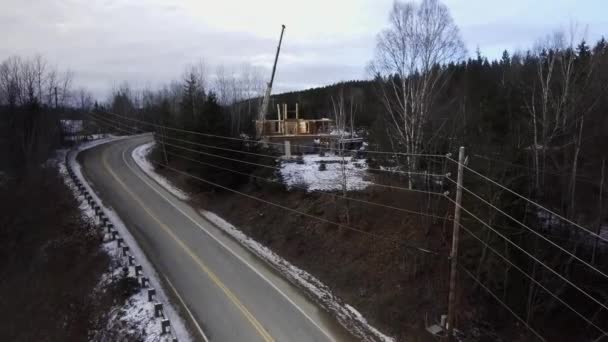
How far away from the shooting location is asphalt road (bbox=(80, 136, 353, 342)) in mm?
12836

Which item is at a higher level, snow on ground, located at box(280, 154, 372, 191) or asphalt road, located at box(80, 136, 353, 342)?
snow on ground, located at box(280, 154, 372, 191)

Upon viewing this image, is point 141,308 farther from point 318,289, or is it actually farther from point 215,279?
point 318,289

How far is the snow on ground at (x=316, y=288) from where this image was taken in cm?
1282

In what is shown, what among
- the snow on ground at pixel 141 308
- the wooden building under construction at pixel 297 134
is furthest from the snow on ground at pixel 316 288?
the wooden building under construction at pixel 297 134

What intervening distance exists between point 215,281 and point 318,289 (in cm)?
429

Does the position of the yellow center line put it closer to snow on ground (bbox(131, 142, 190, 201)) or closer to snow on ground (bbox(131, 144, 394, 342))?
snow on ground (bbox(131, 144, 394, 342))

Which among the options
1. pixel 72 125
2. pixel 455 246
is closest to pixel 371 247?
pixel 455 246

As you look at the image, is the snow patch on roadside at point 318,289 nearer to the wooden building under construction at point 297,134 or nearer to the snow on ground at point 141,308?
the snow on ground at point 141,308

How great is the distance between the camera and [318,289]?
1545 cm

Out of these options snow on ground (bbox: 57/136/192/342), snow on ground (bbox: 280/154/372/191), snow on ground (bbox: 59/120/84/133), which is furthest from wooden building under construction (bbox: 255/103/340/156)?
snow on ground (bbox: 59/120/84/133)

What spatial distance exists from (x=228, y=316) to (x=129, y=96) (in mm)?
90609

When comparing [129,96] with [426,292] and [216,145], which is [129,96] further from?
[426,292]

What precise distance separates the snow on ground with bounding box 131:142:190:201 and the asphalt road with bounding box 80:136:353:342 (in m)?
1.01

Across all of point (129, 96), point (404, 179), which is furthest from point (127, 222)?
point (129, 96)
